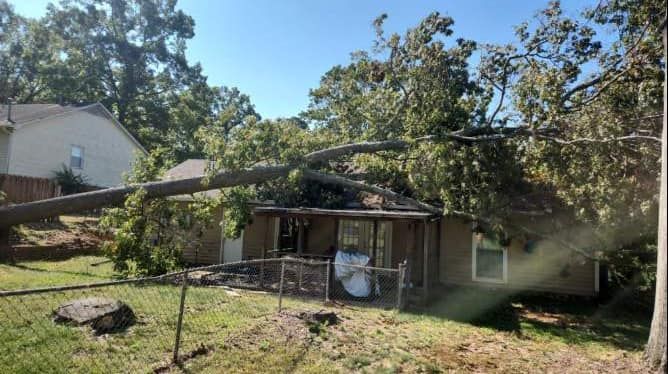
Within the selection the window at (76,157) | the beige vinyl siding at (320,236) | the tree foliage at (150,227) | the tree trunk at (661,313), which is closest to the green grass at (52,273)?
the tree foliage at (150,227)

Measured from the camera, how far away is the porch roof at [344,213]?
10789 mm

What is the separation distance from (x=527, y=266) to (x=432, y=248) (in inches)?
109

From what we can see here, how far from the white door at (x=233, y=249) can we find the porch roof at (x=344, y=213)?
2.65m

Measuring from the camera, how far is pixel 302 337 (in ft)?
21.3

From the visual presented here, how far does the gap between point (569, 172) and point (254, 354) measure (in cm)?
925

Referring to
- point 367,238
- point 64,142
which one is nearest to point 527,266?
point 367,238

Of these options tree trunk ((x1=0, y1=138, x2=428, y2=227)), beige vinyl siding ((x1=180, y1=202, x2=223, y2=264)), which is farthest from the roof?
beige vinyl siding ((x1=180, y1=202, x2=223, y2=264))

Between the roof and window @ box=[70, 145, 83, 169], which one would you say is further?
window @ box=[70, 145, 83, 169]

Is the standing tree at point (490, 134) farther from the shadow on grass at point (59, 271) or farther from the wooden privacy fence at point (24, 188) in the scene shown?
the wooden privacy fence at point (24, 188)

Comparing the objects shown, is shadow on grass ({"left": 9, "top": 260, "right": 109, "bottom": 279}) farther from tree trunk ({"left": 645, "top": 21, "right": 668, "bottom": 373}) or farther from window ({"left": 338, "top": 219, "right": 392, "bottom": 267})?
tree trunk ({"left": 645, "top": 21, "right": 668, "bottom": 373})

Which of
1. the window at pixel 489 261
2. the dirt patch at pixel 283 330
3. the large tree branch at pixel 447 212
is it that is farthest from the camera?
the window at pixel 489 261

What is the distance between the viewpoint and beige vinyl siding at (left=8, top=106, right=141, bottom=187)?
20.4 meters

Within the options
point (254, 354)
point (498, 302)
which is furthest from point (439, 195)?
point (254, 354)

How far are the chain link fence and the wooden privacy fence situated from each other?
1012 centimetres
